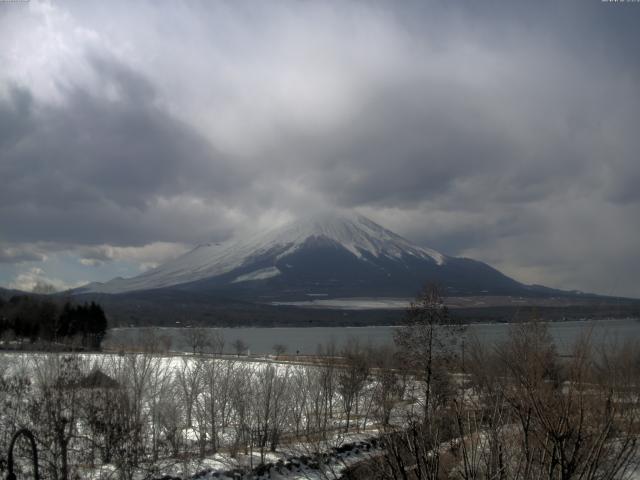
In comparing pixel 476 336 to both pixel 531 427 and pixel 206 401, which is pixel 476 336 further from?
pixel 206 401

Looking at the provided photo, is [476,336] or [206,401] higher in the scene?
[476,336]

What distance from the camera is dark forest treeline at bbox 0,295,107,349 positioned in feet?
246

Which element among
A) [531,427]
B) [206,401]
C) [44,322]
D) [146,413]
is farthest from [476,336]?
[44,322]

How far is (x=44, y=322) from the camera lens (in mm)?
77312

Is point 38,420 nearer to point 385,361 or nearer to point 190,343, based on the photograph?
point 385,361

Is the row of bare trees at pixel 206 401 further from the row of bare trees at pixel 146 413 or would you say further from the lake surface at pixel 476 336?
the lake surface at pixel 476 336

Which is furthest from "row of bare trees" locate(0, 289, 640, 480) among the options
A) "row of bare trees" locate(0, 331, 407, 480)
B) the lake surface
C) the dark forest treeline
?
the dark forest treeline

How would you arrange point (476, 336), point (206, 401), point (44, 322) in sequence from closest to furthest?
1. point (476, 336)
2. point (206, 401)
3. point (44, 322)

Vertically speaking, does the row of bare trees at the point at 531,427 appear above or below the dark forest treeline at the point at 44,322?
above

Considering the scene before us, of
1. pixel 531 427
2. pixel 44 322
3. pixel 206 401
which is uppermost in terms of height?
pixel 531 427

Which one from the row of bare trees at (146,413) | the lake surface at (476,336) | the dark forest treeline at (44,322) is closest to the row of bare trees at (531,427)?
the lake surface at (476,336)

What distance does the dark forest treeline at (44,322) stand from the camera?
246ft

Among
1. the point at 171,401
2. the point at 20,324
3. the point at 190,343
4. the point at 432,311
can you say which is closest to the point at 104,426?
the point at 171,401

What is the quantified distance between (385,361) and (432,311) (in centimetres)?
2620
